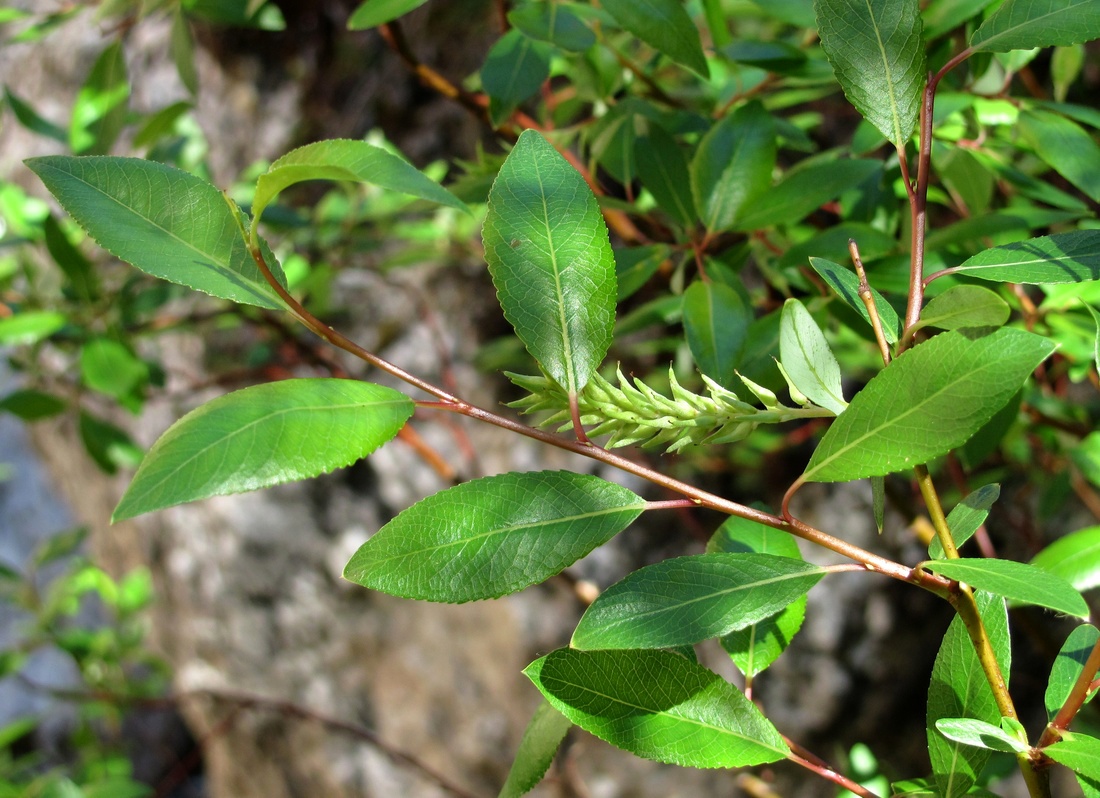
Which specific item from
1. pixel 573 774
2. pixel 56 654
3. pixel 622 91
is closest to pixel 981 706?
pixel 622 91

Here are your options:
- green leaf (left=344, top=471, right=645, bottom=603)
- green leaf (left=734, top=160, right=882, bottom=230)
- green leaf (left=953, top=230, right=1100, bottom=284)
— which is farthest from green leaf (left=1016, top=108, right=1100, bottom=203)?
green leaf (left=344, top=471, right=645, bottom=603)

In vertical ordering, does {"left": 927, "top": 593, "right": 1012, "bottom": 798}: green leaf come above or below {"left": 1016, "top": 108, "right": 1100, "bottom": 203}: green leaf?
below

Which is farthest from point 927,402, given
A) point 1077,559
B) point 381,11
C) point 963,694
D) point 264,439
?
point 381,11

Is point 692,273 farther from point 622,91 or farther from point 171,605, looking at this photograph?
point 171,605

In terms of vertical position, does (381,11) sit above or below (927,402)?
above

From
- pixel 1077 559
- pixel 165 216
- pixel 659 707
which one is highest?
pixel 165 216

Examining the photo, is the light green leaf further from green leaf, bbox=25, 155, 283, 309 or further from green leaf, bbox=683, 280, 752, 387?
green leaf, bbox=683, 280, 752, 387

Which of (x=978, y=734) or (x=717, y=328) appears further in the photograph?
(x=717, y=328)

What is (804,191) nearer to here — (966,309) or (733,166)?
(733,166)
